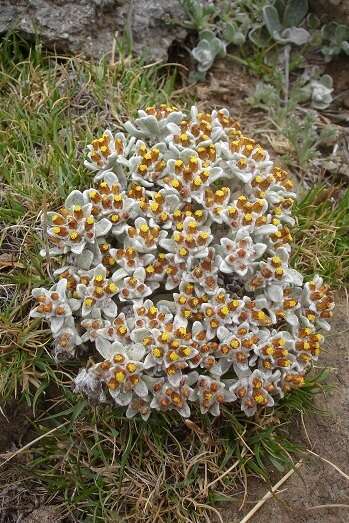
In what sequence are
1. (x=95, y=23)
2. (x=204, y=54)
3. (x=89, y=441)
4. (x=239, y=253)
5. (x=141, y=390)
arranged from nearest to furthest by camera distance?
1. (x=141, y=390)
2. (x=239, y=253)
3. (x=89, y=441)
4. (x=95, y=23)
5. (x=204, y=54)

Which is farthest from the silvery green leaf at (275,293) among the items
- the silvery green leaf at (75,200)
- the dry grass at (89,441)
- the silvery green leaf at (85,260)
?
Result: the silvery green leaf at (75,200)

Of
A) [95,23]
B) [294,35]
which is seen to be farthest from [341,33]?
[95,23]

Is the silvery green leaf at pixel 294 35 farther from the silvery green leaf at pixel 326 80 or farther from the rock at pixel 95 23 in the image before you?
the rock at pixel 95 23

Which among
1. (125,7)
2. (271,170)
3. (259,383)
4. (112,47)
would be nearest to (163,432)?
(259,383)

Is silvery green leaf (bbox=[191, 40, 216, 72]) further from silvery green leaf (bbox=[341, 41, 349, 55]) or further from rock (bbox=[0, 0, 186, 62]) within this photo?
silvery green leaf (bbox=[341, 41, 349, 55])

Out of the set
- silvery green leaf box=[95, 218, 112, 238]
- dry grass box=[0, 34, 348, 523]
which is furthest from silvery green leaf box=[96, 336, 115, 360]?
silvery green leaf box=[95, 218, 112, 238]

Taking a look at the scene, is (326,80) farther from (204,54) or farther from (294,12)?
(204,54)
